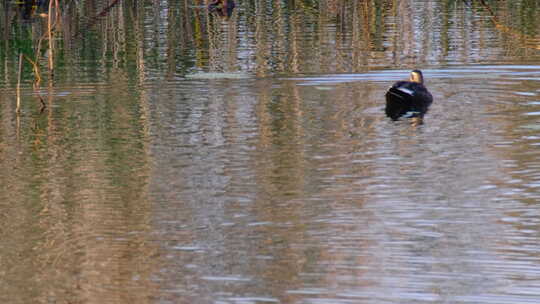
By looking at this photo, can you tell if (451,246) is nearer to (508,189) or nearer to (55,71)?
(508,189)

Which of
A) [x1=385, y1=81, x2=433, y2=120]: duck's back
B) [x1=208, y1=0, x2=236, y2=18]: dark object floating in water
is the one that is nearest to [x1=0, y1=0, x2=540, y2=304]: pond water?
[x1=385, y1=81, x2=433, y2=120]: duck's back

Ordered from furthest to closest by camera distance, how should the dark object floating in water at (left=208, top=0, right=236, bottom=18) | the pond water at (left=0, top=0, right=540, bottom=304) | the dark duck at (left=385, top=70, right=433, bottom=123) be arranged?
the dark object floating in water at (left=208, top=0, right=236, bottom=18), the dark duck at (left=385, top=70, right=433, bottom=123), the pond water at (left=0, top=0, right=540, bottom=304)

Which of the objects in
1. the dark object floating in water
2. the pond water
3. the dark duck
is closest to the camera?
the pond water

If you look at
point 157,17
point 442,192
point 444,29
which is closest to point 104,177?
point 442,192

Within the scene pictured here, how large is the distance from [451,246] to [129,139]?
459 cm

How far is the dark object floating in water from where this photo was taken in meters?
24.6

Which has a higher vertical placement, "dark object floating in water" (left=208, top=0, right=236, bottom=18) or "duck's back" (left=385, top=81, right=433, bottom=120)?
"dark object floating in water" (left=208, top=0, right=236, bottom=18)

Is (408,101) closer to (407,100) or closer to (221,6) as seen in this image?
(407,100)

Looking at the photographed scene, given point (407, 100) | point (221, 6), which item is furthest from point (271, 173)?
point (221, 6)

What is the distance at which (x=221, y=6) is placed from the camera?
82.7 ft

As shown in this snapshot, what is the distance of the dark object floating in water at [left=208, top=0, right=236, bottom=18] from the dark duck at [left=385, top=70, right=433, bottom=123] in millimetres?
11553

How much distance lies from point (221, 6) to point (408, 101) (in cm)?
1302

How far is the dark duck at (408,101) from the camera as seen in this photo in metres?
12.7

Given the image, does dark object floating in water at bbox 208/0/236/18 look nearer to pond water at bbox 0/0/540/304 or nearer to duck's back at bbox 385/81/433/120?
pond water at bbox 0/0/540/304
